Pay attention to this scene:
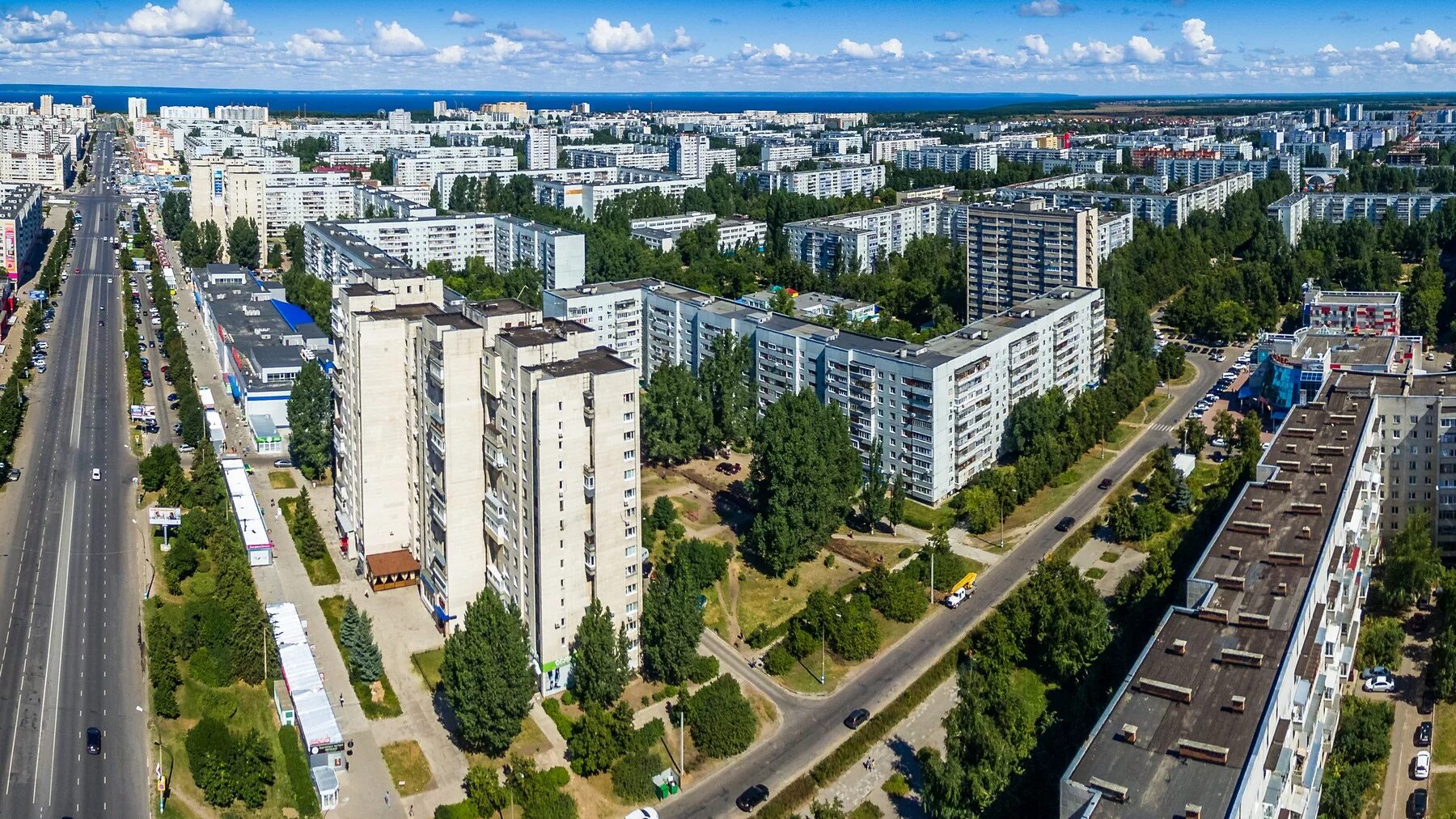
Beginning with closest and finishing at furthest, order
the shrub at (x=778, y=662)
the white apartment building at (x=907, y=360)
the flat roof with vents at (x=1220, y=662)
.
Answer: the flat roof with vents at (x=1220, y=662), the shrub at (x=778, y=662), the white apartment building at (x=907, y=360)

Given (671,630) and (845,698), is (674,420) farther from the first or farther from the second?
(845,698)

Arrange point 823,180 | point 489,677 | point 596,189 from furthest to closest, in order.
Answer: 1. point 823,180
2. point 596,189
3. point 489,677

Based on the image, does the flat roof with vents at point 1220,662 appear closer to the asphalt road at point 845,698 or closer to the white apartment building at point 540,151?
the asphalt road at point 845,698

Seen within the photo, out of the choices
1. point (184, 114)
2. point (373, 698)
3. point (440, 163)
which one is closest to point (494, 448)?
point (373, 698)

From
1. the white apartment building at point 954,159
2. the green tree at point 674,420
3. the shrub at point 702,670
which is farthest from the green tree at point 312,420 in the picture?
the white apartment building at point 954,159

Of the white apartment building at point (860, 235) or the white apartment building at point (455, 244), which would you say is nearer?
the white apartment building at point (455, 244)

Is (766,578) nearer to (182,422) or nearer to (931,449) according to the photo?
(931,449)

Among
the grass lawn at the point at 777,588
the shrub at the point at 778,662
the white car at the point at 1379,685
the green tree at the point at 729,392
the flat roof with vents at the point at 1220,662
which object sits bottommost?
the shrub at the point at 778,662
